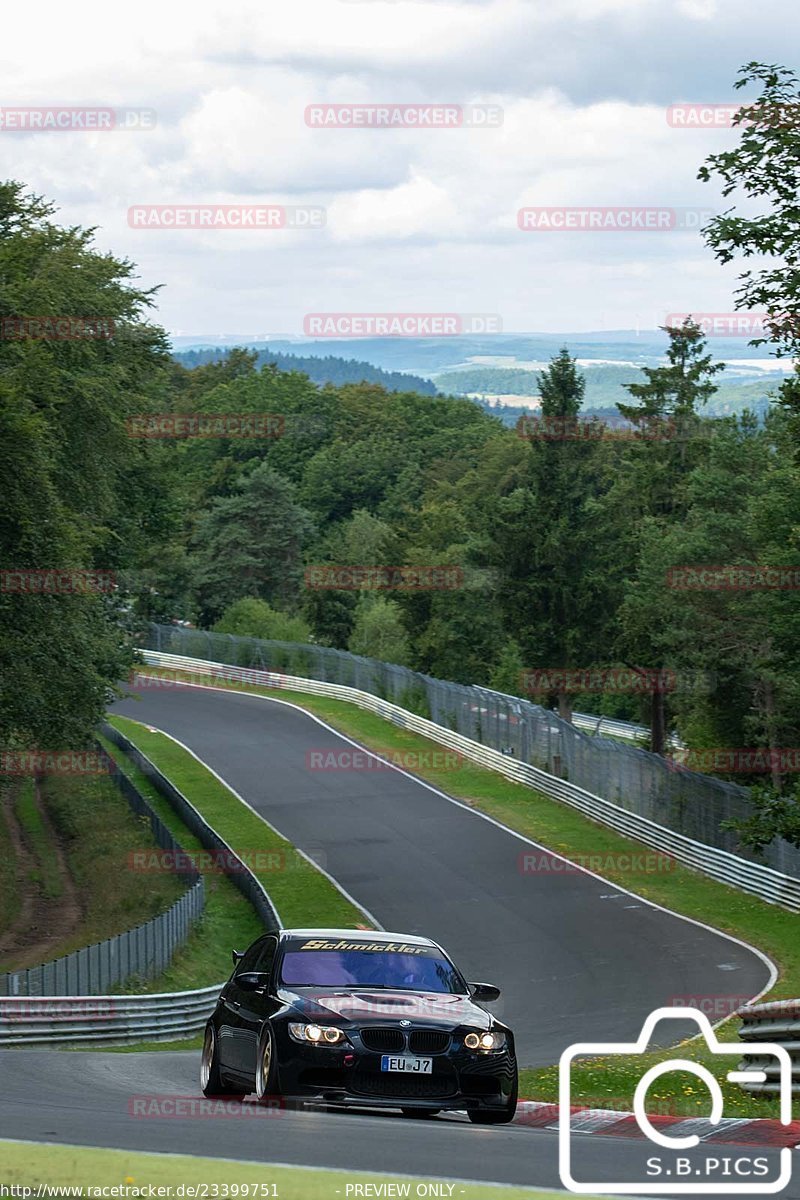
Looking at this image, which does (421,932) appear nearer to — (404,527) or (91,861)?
(91,861)

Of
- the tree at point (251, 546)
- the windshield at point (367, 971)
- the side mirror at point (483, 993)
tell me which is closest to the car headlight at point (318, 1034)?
the windshield at point (367, 971)

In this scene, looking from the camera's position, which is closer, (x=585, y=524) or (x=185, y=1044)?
(x=185, y=1044)

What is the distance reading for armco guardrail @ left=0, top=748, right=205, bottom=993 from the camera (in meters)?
19.8

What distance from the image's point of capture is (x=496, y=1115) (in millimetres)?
11219

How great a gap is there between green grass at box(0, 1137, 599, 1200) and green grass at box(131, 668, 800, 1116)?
4.85 metres

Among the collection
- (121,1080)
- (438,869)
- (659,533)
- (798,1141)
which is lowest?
(438,869)

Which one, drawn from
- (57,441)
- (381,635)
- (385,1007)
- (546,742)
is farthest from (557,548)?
(385,1007)

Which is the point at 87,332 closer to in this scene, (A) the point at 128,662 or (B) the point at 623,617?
(A) the point at 128,662

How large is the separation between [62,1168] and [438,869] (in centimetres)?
3187

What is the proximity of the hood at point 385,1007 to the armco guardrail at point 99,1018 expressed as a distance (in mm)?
7235

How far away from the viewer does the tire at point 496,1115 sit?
36.7 feet

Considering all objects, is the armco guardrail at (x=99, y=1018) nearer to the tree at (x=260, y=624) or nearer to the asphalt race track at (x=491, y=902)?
the asphalt race track at (x=491, y=902)

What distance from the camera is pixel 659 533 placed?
57969 mm

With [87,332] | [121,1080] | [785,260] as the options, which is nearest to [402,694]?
[87,332]
